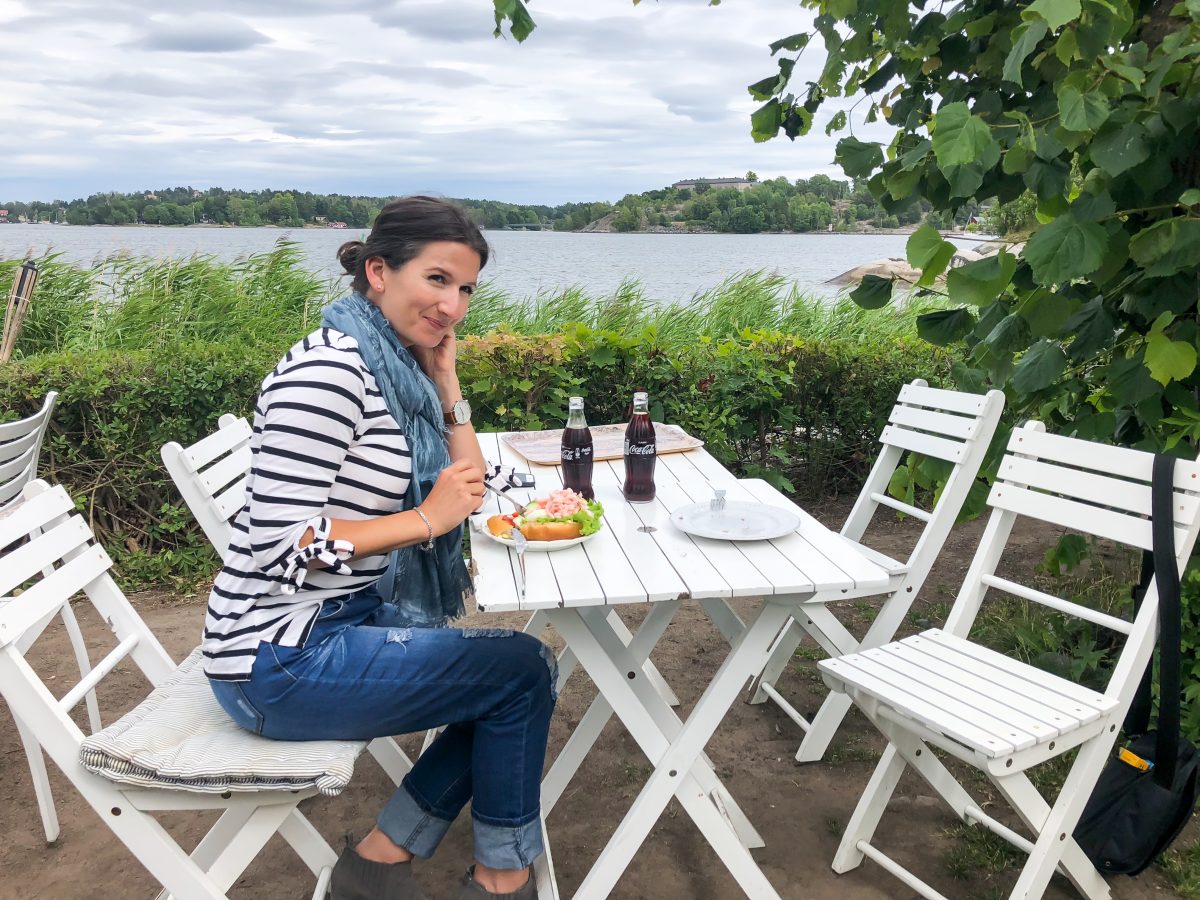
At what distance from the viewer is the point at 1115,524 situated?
6.92 feet

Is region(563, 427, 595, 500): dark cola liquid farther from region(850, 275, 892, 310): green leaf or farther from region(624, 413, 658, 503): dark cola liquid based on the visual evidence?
region(850, 275, 892, 310): green leaf

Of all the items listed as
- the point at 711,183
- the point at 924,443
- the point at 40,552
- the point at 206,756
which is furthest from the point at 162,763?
the point at 711,183

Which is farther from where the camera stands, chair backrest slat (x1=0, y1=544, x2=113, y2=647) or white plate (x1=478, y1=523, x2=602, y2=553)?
white plate (x1=478, y1=523, x2=602, y2=553)

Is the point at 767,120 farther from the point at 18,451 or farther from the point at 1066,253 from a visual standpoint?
the point at 18,451

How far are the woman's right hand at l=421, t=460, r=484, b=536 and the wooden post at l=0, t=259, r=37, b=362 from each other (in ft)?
13.3

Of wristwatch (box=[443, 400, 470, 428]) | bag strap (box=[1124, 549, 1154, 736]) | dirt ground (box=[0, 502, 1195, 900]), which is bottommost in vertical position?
dirt ground (box=[0, 502, 1195, 900])

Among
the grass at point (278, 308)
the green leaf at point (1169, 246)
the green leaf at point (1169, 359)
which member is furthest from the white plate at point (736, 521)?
the grass at point (278, 308)

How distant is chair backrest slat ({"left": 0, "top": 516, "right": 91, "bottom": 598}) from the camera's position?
169 centimetres

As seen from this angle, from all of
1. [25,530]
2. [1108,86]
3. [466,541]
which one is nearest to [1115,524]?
[1108,86]

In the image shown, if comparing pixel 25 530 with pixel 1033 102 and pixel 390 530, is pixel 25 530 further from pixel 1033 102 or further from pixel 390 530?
pixel 1033 102

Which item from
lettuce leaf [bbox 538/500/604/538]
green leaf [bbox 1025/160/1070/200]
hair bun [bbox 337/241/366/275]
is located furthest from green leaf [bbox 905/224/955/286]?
hair bun [bbox 337/241/366/275]

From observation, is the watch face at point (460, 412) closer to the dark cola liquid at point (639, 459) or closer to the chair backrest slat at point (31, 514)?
the dark cola liquid at point (639, 459)

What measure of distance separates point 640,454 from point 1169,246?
1.43 m

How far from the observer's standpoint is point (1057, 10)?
5.90 feet
